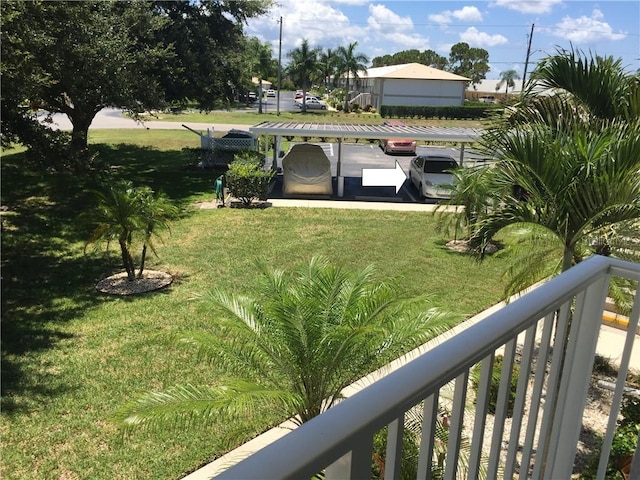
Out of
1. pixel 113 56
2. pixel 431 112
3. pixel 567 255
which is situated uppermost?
pixel 113 56

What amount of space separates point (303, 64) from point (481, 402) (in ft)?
205

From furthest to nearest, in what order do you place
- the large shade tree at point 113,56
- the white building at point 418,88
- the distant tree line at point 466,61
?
the distant tree line at point 466,61, the white building at point 418,88, the large shade tree at point 113,56

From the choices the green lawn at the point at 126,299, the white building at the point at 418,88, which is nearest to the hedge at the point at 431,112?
the white building at the point at 418,88

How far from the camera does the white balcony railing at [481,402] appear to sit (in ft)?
2.72

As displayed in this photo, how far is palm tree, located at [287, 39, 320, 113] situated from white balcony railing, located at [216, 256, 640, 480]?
2361 inches

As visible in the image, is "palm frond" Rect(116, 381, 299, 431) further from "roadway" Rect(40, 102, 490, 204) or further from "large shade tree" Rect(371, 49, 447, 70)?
"large shade tree" Rect(371, 49, 447, 70)

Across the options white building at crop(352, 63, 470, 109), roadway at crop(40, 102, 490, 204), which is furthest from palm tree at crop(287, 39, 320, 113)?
roadway at crop(40, 102, 490, 204)

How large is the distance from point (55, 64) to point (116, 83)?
2082 millimetres

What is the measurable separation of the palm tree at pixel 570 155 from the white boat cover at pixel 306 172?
1219 cm

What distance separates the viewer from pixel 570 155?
4707mm

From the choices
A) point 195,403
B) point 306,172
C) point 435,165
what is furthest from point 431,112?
point 195,403

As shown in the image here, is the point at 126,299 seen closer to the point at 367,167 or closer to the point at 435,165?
the point at 435,165

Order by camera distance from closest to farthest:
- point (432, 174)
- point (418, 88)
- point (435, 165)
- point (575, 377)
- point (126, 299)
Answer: point (575, 377) → point (126, 299) → point (432, 174) → point (435, 165) → point (418, 88)
